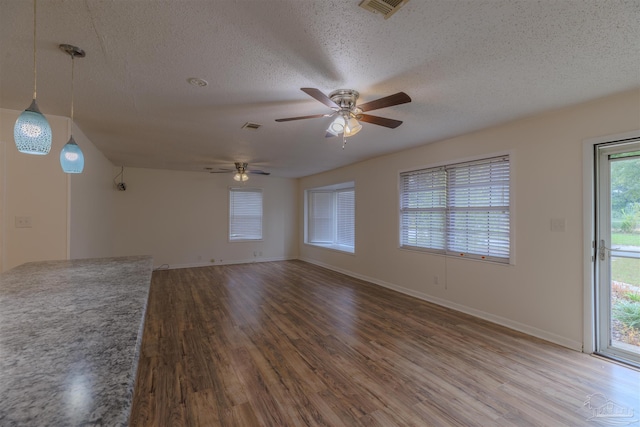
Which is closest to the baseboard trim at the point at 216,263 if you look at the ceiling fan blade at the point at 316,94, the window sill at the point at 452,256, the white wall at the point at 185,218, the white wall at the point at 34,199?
the white wall at the point at 185,218

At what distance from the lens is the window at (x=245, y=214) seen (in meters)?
7.43

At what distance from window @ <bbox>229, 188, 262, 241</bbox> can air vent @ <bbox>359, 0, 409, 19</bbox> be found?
21.0 ft

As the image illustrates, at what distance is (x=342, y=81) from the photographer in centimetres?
229

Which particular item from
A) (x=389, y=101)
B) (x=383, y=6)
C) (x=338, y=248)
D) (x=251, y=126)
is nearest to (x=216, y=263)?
(x=338, y=248)

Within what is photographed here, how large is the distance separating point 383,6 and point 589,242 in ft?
9.53

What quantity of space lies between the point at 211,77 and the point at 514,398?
3.27 m

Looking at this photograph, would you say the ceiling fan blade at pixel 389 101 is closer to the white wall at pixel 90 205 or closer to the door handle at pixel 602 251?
the door handle at pixel 602 251

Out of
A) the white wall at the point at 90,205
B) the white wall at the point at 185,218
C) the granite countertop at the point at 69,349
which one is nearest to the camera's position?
the granite countertop at the point at 69,349

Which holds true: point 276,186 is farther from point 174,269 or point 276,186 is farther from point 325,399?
point 325,399

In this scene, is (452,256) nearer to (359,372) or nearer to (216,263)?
(359,372)

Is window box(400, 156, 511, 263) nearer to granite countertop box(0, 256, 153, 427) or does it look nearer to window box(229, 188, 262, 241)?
granite countertop box(0, 256, 153, 427)

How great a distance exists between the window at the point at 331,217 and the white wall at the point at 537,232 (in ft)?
8.05

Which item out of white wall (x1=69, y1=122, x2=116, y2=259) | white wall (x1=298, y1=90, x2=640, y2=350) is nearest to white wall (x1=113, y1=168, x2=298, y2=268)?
white wall (x1=69, y1=122, x2=116, y2=259)

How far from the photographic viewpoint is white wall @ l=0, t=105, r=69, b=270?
2938 mm
